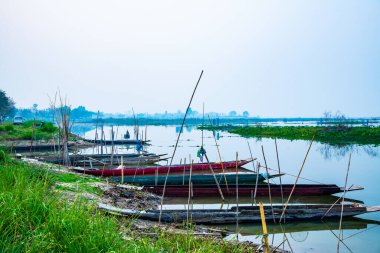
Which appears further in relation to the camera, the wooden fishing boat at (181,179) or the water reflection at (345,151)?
the water reflection at (345,151)

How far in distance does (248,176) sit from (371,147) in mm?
17465

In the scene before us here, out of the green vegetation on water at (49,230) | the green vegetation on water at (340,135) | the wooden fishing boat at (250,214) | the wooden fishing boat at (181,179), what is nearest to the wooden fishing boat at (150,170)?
the wooden fishing boat at (181,179)

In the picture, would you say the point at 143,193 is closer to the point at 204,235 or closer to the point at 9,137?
the point at 204,235

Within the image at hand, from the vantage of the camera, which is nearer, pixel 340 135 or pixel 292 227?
pixel 292 227

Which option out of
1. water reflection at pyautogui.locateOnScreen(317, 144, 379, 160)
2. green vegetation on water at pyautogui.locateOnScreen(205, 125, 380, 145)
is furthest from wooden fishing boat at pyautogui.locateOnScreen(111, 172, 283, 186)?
green vegetation on water at pyautogui.locateOnScreen(205, 125, 380, 145)

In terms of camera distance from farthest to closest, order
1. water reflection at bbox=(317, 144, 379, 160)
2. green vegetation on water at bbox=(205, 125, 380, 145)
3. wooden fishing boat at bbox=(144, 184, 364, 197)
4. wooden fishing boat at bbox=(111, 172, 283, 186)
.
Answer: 1. green vegetation on water at bbox=(205, 125, 380, 145)
2. water reflection at bbox=(317, 144, 379, 160)
3. wooden fishing boat at bbox=(111, 172, 283, 186)
4. wooden fishing boat at bbox=(144, 184, 364, 197)

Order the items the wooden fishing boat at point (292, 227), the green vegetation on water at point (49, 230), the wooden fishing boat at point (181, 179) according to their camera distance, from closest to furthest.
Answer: the green vegetation on water at point (49, 230), the wooden fishing boat at point (292, 227), the wooden fishing boat at point (181, 179)

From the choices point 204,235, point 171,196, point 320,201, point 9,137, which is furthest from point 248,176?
point 9,137

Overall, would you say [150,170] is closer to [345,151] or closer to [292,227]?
[292,227]

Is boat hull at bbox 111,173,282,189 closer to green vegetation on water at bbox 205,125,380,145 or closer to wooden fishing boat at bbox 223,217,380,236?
wooden fishing boat at bbox 223,217,380,236

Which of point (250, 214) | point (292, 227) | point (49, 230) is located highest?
point (49, 230)

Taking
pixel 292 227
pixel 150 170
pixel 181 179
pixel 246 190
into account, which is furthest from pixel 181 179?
pixel 292 227

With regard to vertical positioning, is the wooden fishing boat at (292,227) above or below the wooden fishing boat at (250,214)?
below

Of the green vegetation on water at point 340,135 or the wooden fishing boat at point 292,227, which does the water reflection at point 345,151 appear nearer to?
→ the green vegetation on water at point 340,135
